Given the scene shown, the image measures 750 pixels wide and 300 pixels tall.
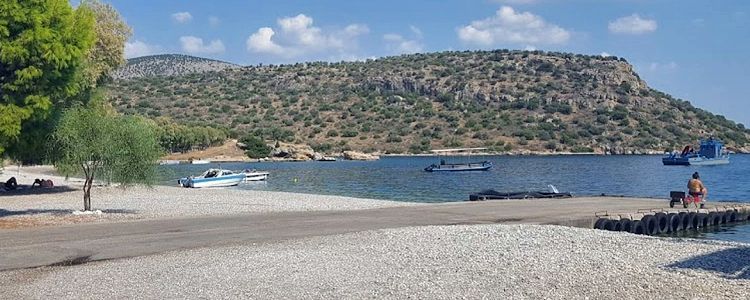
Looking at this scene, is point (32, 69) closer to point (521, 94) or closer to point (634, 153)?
point (634, 153)

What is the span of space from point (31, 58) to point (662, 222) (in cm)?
2226

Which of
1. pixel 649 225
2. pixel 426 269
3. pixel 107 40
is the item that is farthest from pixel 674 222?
pixel 107 40

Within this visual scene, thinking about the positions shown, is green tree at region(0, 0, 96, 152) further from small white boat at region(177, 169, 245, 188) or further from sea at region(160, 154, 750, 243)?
small white boat at region(177, 169, 245, 188)

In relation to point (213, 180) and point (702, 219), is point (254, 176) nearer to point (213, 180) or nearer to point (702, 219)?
point (213, 180)

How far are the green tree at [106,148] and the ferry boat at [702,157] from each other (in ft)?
300

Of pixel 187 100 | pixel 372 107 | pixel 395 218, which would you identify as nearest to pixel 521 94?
pixel 372 107

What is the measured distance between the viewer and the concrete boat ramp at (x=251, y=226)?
1814 centimetres

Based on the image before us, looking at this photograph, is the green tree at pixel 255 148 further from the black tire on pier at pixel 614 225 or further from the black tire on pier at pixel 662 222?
the black tire on pier at pixel 614 225

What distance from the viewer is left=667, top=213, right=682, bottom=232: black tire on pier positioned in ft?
99.6

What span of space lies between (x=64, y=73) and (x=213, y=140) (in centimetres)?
10479

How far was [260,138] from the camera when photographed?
138500mm

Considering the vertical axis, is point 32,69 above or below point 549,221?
above

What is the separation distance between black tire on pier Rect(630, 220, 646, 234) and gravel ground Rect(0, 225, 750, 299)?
28.5 ft

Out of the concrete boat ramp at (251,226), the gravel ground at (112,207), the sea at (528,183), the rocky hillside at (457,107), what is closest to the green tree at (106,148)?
the gravel ground at (112,207)
